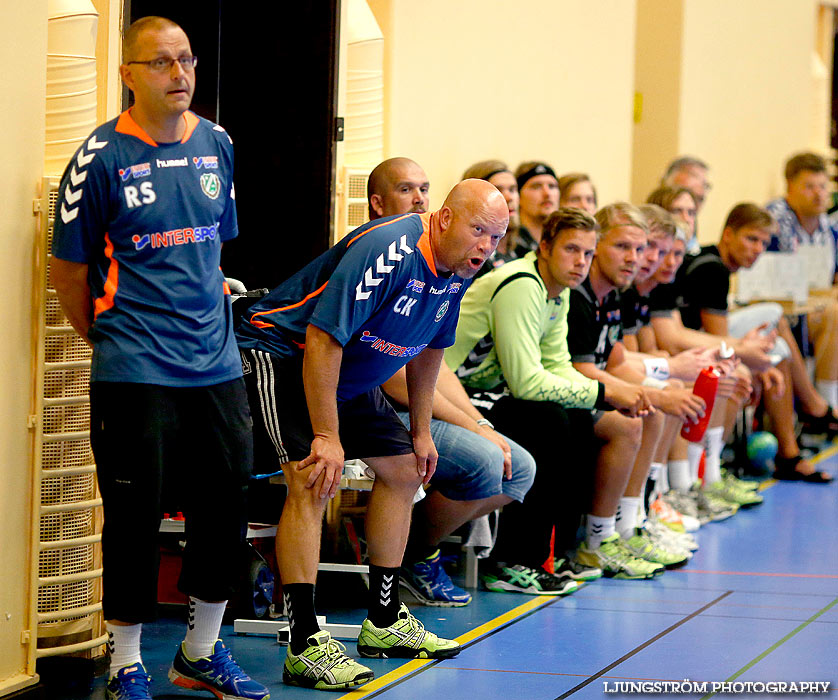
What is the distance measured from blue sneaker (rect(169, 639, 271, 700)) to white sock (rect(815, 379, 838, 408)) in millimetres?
7187

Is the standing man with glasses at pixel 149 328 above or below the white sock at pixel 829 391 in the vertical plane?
above

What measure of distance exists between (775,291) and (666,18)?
248cm

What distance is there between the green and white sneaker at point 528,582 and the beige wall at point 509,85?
2.19 meters

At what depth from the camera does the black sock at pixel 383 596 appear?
14.2ft

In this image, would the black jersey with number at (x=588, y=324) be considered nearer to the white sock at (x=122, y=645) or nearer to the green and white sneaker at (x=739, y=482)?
the green and white sneaker at (x=739, y=482)

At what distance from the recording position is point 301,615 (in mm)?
3984

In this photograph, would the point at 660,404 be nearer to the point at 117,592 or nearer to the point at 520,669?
the point at 520,669

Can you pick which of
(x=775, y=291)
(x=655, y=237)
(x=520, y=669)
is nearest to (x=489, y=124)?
(x=655, y=237)

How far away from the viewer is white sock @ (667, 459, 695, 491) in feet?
22.6

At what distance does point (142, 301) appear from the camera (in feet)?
11.6

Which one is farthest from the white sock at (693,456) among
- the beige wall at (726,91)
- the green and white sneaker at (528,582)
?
the beige wall at (726,91)

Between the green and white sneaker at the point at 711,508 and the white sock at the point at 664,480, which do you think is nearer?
the white sock at the point at 664,480

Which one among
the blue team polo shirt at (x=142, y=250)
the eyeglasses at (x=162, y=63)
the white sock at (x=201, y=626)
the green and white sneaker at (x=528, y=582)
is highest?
the eyeglasses at (x=162, y=63)

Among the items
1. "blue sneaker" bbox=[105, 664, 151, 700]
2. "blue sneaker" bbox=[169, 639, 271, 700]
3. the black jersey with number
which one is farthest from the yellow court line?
the black jersey with number
